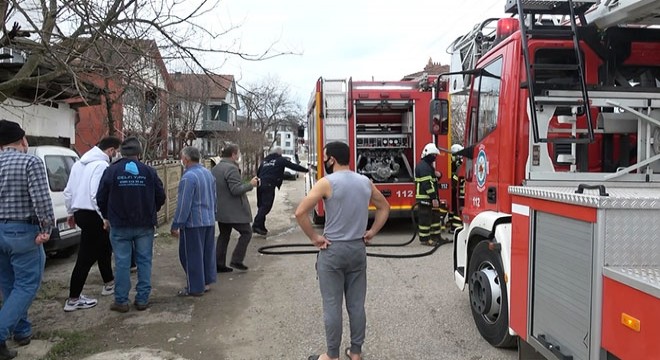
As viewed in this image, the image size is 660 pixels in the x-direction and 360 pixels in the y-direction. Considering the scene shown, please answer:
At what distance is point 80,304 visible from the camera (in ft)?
17.8

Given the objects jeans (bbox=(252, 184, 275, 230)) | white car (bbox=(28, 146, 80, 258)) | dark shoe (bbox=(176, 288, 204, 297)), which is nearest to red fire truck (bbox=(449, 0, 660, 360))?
dark shoe (bbox=(176, 288, 204, 297))

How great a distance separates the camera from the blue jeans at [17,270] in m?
4.10

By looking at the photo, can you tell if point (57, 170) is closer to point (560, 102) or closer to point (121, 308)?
point (121, 308)

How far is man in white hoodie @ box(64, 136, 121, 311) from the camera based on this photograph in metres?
5.41

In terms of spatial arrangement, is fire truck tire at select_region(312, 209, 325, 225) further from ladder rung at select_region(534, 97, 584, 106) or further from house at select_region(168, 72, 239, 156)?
ladder rung at select_region(534, 97, 584, 106)

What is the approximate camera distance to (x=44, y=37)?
15.0 feet

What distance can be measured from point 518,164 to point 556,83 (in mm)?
716

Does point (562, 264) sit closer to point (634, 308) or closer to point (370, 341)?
point (634, 308)

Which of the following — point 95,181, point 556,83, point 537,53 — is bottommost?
point 95,181

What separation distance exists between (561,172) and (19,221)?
4.47 meters

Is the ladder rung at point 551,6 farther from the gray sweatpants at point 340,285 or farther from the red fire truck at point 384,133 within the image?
the red fire truck at point 384,133

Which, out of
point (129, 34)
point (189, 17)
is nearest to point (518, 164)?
point (189, 17)

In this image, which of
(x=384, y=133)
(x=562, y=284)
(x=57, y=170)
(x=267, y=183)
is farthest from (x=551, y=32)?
(x=267, y=183)

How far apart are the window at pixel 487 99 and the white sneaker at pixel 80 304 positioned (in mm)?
4433
